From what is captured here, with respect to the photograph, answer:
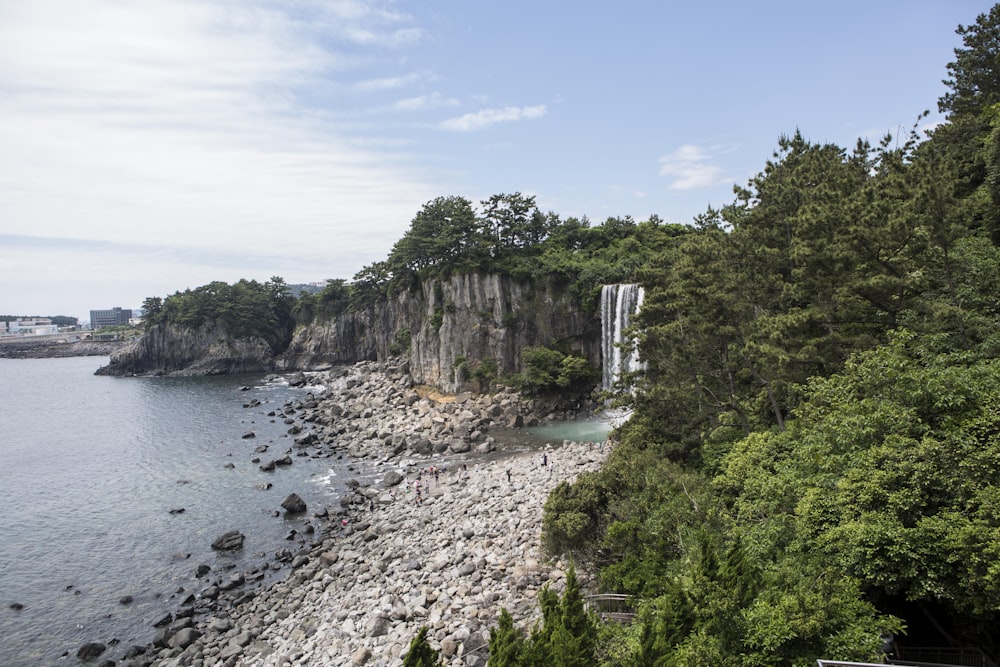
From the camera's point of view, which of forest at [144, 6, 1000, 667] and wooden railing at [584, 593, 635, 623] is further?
wooden railing at [584, 593, 635, 623]

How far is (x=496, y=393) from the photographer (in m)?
52.8

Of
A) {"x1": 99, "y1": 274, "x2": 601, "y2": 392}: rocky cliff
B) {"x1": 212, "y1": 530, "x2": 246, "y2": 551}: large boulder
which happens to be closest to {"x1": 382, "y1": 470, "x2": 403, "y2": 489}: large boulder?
{"x1": 212, "y1": 530, "x2": 246, "y2": 551}: large boulder

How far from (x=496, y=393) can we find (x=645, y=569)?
1482 inches

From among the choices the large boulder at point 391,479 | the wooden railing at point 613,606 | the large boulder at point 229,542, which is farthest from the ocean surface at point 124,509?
the wooden railing at point 613,606

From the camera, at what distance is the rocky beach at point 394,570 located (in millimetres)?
18672

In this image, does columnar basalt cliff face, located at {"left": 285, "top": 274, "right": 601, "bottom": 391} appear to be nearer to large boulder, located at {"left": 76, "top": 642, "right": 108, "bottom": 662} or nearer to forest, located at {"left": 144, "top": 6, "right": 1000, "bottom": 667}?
forest, located at {"left": 144, "top": 6, "right": 1000, "bottom": 667}

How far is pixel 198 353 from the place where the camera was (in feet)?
319

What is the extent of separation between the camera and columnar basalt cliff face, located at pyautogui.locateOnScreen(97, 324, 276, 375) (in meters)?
96.6

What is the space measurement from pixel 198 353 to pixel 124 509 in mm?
69139

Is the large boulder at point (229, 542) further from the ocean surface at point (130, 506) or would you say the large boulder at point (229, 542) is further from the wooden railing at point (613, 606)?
the wooden railing at point (613, 606)

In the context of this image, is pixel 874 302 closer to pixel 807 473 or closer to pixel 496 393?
pixel 807 473

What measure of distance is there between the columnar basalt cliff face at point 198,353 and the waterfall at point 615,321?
70745 mm

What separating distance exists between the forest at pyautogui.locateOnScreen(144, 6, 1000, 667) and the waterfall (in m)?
11.6

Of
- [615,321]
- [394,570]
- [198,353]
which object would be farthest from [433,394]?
[198,353]
